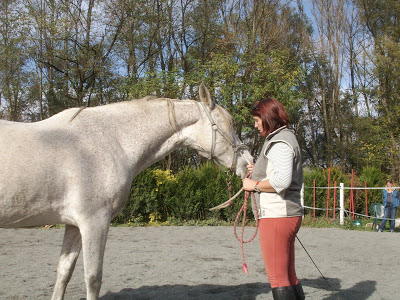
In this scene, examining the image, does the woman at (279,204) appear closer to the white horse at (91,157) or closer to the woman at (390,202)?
the white horse at (91,157)

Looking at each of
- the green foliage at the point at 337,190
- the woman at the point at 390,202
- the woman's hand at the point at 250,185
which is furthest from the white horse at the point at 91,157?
the green foliage at the point at 337,190

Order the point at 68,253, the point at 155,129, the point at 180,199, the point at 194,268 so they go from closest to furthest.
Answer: the point at 68,253 → the point at 155,129 → the point at 194,268 → the point at 180,199

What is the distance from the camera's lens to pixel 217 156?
9.48ft

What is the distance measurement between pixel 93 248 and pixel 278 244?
3.91ft

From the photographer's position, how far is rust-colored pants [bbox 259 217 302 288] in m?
2.29

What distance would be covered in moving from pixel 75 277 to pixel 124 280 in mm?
641

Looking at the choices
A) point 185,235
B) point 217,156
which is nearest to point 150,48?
point 185,235

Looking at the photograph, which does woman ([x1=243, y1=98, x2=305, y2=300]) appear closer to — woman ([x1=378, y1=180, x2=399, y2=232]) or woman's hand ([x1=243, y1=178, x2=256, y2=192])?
woman's hand ([x1=243, y1=178, x2=256, y2=192])

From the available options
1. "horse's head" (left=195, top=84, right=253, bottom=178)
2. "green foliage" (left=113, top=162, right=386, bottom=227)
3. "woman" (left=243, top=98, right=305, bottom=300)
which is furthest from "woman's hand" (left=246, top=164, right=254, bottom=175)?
"green foliage" (left=113, top=162, right=386, bottom=227)

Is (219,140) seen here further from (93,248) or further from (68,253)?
(68,253)

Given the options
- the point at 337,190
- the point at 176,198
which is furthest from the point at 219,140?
the point at 337,190

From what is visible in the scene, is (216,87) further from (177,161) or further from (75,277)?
(75,277)

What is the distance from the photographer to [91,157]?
2.39m

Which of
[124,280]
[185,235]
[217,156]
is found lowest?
[185,235]
